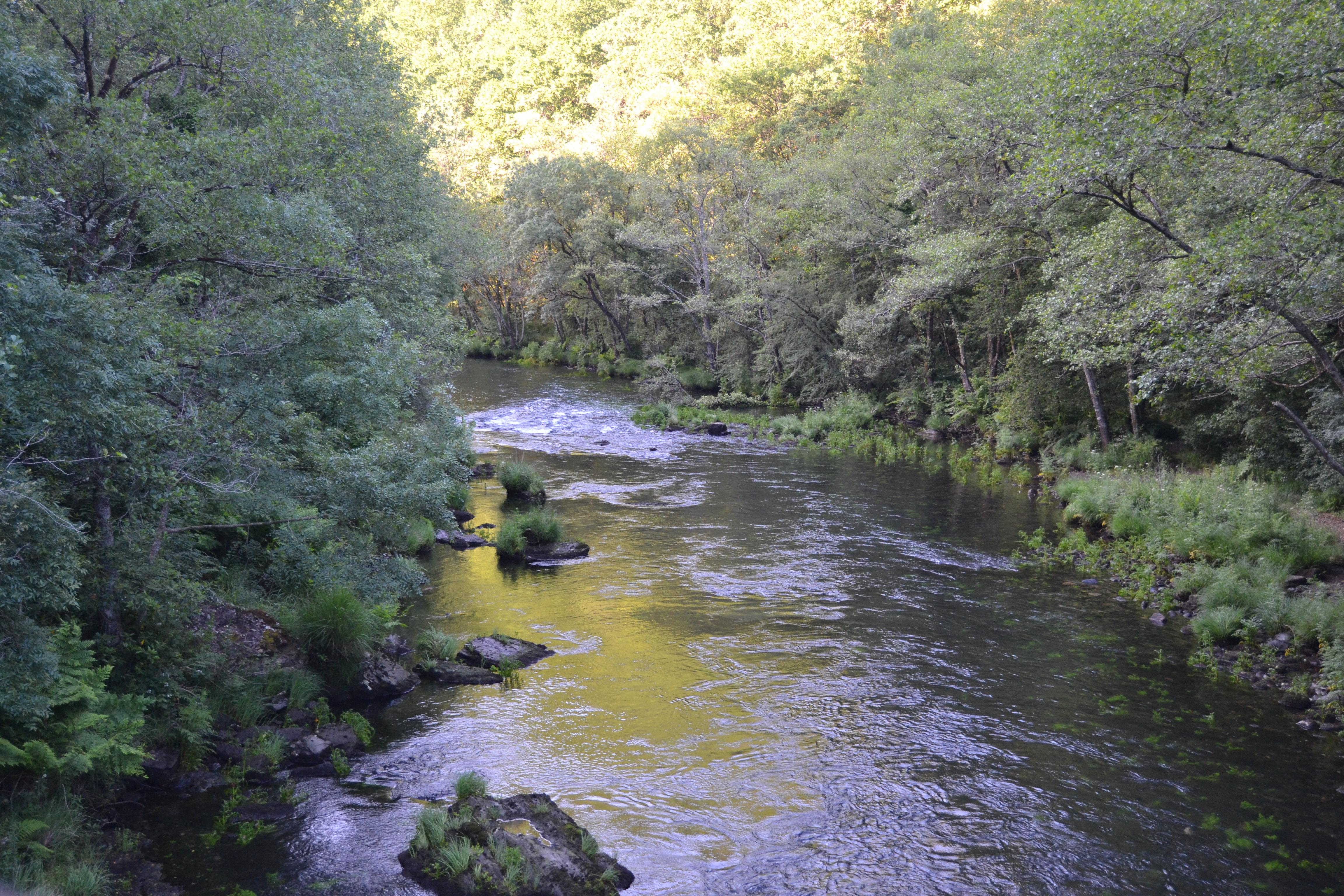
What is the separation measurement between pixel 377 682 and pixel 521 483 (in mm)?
11475

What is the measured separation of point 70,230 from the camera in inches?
330

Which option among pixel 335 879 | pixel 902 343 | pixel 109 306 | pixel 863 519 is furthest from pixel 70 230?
pixel 902 343

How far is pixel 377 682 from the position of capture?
1082cm

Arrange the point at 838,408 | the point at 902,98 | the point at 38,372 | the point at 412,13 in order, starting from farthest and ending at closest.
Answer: the point at 412,13
the point at 838,408
the point at 902,98
the point at 38,372

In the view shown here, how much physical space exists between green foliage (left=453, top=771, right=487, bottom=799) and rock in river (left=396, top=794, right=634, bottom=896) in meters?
0.33

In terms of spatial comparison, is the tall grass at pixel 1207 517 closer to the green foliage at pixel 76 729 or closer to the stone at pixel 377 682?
the stone at pixel 377 682

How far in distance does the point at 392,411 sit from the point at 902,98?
24.4 m

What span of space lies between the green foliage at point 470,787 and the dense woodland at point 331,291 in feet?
9.49

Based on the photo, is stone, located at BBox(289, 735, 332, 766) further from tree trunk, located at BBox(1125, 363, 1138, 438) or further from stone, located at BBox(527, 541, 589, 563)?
tree trunk, located at BBox(1125, 363, 1138, 438)

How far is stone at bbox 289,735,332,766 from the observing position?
899 cm

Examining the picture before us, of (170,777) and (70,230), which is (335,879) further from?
(70,230)

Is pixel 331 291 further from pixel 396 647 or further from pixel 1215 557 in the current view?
pixel 1215 557

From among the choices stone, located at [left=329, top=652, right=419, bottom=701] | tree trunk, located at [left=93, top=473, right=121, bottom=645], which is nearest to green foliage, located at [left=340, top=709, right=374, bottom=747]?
stone, located at [left=329, top=652, right=419, bottom=701]

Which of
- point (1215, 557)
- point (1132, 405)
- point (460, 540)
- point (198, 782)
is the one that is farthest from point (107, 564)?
point (1132, 405)
